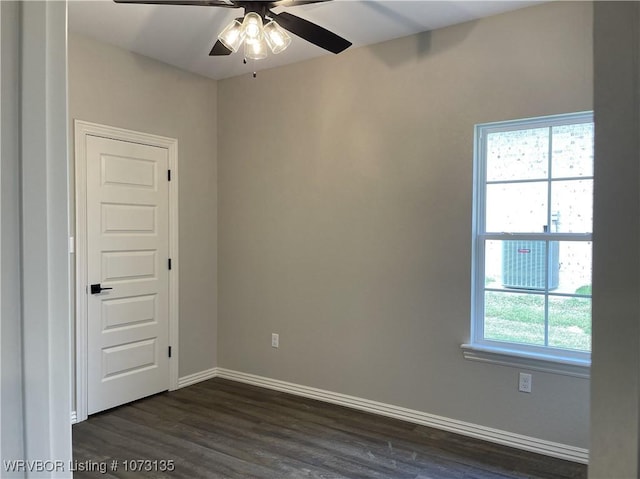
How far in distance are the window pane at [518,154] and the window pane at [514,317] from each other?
2.53 ft

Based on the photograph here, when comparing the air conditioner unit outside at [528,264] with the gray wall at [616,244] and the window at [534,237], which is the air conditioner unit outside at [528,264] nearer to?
the window at [534,237]

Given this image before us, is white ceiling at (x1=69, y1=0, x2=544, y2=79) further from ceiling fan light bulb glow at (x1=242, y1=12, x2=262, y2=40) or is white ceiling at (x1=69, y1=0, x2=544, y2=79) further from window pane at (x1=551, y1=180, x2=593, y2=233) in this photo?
window pane at (x1=551, y1=180, x2=593, y2=233)

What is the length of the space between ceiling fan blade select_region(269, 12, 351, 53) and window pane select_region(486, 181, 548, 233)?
138 cm

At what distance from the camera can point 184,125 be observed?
4.03 m

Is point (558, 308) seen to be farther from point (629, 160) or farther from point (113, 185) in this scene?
point (113, 185)

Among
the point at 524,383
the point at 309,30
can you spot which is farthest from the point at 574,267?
the point at 309,30

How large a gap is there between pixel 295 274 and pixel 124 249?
134 centimetres

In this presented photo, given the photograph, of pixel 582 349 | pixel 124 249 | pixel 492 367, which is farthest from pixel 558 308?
pixel 124 249

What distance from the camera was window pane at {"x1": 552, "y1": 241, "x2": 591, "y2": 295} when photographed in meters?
2.78

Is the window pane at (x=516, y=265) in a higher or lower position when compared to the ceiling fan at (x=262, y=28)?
lower

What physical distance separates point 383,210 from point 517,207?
35.4 inches

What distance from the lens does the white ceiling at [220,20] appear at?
9.39 feet

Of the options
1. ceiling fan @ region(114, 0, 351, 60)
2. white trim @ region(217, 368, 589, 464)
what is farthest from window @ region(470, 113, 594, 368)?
ceiling fan @ region(114, 0, 351, 60)

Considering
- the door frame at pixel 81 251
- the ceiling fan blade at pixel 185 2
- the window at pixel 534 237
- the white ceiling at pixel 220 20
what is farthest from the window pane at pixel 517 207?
the door frame at pixel 81 251
